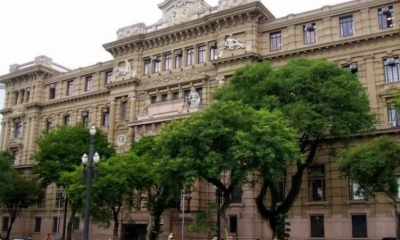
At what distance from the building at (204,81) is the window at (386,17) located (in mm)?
76

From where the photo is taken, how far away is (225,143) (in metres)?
29.2

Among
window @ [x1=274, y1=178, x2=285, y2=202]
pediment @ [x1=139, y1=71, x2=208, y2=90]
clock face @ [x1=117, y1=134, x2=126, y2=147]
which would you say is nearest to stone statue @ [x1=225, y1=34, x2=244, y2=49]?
pediment @ [x1=139, y1=71, x2=208, y2=90]

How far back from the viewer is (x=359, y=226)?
35969mm

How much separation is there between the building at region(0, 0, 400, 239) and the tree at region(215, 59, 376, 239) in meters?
5.01

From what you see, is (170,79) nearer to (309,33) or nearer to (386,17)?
(309,33)

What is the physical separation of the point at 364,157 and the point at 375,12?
1504 centimetres

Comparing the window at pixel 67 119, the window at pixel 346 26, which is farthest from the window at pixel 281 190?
the window at pixel 67 119

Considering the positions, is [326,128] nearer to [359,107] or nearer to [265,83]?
[359,107]

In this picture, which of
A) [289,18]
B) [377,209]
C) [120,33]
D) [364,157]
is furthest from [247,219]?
[120,33]

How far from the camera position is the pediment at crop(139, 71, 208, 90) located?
4547 centimetres

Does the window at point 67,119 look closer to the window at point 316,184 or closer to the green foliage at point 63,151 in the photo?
the green foliage at point 63,151

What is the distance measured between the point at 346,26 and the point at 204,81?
1357 centimetres

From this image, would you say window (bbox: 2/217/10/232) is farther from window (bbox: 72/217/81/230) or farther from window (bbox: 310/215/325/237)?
window (bbox: 310/215/325/237)

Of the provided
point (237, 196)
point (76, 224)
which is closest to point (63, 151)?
point (76, 224)
